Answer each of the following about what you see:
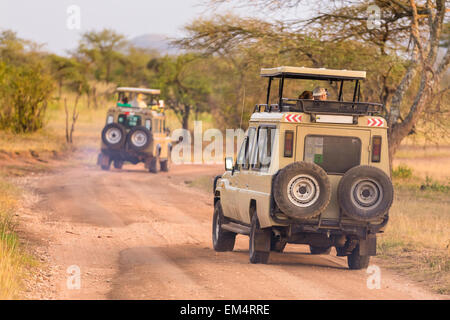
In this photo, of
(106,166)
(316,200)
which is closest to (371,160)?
(316,200)

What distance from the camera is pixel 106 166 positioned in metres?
27.1

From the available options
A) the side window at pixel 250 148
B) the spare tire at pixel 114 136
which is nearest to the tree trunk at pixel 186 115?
→ the spare tire at pixel 114 136

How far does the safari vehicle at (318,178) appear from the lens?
9188 millimetres

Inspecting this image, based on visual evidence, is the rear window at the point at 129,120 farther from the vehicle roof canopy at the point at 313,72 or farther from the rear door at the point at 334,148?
the rear door at the point at 334,148

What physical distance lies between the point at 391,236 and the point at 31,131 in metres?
25.4

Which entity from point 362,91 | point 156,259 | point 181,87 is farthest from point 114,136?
point 181,87

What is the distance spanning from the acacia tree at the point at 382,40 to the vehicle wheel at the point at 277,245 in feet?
27.8

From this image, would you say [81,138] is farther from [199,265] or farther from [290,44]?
[199,265]

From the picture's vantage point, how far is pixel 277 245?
991 cm

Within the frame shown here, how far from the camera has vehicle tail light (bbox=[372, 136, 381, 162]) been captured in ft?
32.1

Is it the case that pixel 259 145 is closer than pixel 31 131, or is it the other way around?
pixel 259 145

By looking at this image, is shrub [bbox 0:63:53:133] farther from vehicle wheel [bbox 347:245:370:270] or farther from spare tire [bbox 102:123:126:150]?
vehicle wheel [bbox 347:245:370:270]

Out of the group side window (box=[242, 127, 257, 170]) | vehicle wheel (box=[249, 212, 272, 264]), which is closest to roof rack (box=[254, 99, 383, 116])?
side window (box=[242, 127, 257, 170])

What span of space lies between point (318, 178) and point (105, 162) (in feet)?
61.1
